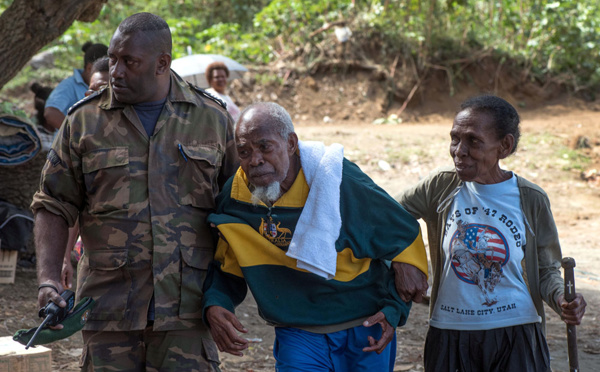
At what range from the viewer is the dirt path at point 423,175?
199 inches

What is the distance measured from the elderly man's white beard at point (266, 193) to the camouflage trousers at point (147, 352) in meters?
0.60

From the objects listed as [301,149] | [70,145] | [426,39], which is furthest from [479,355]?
[426,39]

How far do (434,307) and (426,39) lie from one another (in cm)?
1271

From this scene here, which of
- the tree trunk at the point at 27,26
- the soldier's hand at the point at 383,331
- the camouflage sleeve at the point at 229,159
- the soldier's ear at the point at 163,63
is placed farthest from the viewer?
the tree trunk at the point at 27,26

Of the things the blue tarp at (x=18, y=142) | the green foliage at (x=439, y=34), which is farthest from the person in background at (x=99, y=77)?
the green foliage at (x=439, y=34)

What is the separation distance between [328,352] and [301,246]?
18.3 inches

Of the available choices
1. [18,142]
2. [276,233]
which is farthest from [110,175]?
[18,142]

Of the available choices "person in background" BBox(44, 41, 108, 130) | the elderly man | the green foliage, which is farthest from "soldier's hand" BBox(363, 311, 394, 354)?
the green foliage

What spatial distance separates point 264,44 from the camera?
15898 mm

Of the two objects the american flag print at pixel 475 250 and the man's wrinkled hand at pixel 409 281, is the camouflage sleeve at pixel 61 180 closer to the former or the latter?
the man's wrinkled hand at pixel 409 281

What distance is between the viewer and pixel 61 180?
9.21ft

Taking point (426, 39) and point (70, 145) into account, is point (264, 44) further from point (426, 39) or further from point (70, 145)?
point (70, 145)

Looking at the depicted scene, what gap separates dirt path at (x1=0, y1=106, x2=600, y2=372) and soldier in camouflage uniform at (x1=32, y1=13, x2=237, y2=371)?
207 cm

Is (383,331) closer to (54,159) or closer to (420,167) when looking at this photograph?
(54,159)
